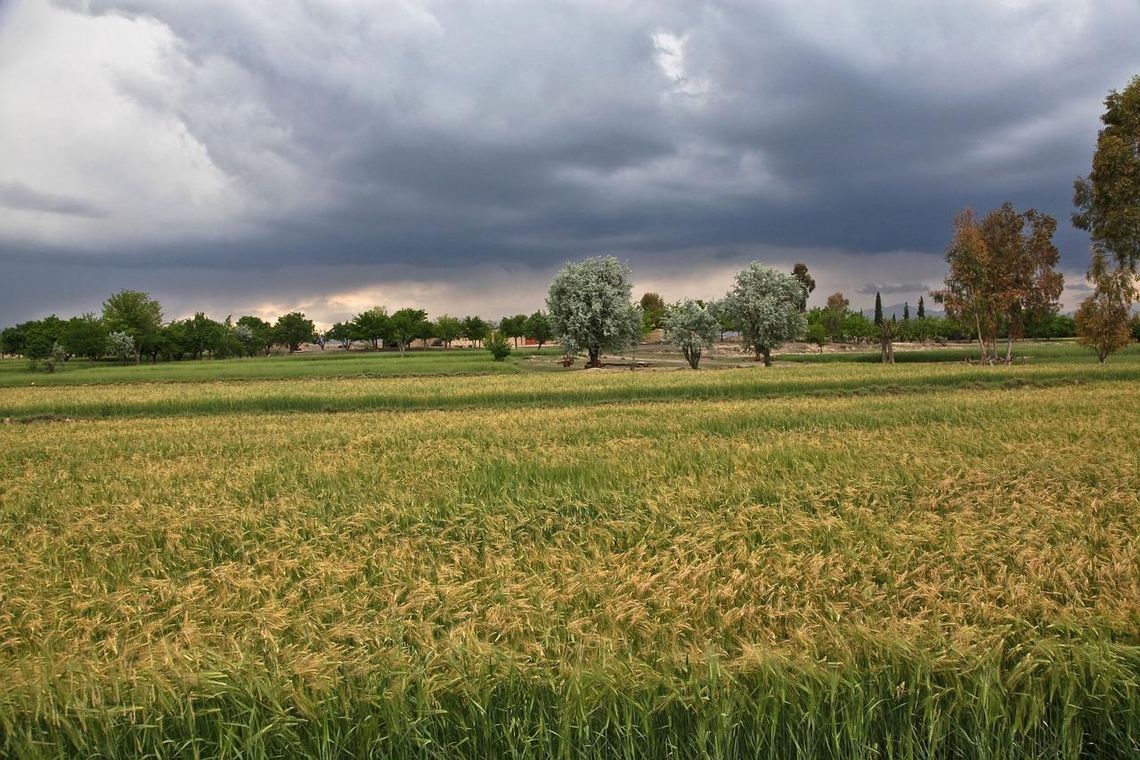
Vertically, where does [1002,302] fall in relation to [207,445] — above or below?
above

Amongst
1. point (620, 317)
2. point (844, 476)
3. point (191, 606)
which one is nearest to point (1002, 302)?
point (620, 317)

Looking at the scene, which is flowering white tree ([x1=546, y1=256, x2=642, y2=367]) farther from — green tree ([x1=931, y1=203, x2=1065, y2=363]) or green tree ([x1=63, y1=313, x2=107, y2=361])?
green tree ([x1=63, y1=313, x2=107, y2=361])

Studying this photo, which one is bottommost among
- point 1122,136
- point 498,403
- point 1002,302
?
point 498,403

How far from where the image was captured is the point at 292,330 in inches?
7539

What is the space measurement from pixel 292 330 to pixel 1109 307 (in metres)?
191

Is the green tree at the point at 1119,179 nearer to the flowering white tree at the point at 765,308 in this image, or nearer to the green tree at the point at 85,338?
the flowering white tree at the point at 765,308

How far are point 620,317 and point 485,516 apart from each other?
204 feet

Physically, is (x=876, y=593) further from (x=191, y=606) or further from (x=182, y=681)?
(x=191, y=606)

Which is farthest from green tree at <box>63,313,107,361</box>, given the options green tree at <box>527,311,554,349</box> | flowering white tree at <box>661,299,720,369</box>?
flowering white tree at <box>661,299,720,369</box>

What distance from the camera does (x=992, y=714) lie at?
377 centimetres

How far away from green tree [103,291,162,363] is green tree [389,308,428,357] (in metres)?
53.4

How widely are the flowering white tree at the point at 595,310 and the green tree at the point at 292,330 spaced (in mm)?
144248

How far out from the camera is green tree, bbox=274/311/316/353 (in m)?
192

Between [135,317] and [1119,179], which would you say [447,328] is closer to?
[135,317]
